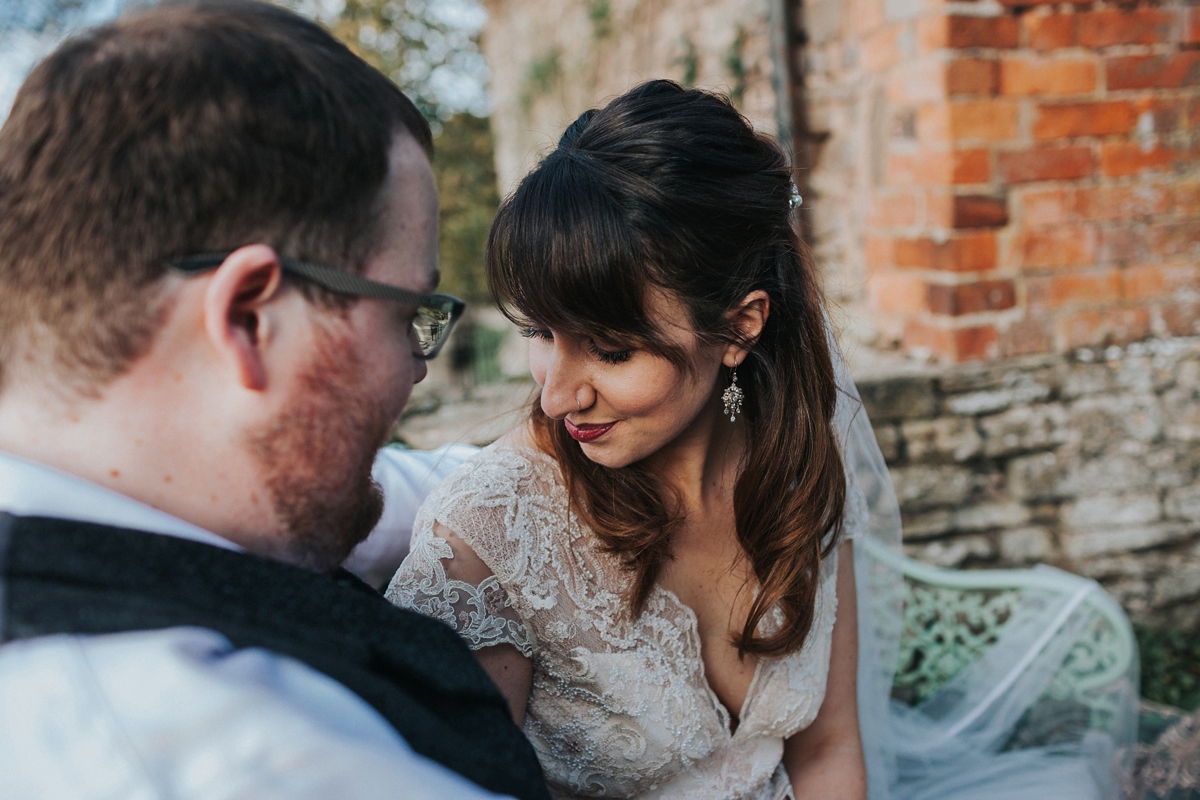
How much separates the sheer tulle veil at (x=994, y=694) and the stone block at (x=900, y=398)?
698 millimetres

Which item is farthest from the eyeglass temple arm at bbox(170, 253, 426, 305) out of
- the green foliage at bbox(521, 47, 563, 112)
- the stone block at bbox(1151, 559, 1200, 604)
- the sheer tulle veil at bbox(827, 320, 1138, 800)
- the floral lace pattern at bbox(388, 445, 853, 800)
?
the green foliage at bbox(521, 47, 563, 112)

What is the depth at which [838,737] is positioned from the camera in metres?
2.01

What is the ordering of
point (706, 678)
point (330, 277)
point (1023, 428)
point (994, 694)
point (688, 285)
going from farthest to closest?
1. point (1023, 428)
2. point (994, 694)
3. point (706, 678)
4. point (688, 285)
5. point (330, 277)

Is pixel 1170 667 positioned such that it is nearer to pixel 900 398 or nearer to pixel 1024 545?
pixel 1024 545

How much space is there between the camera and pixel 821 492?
6.35 feet

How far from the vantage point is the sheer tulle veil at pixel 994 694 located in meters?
2.23

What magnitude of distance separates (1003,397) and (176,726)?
3.15m

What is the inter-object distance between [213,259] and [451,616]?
81cm

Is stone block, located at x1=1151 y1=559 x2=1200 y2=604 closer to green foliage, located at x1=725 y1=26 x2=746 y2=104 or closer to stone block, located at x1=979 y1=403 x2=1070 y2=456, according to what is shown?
stone block, located at x1=979 y1=403 x2=1070 y2=456

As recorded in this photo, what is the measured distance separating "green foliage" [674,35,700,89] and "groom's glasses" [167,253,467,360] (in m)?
3.86

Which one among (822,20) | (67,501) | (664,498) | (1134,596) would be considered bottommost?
(1134,596)

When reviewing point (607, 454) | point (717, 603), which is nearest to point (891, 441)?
point (717, 603)

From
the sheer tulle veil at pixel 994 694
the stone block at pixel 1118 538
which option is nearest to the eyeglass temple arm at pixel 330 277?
the sheer tulle veil at pixel 994 694

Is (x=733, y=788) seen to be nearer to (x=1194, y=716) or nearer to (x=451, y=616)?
(x=451, y=616)
